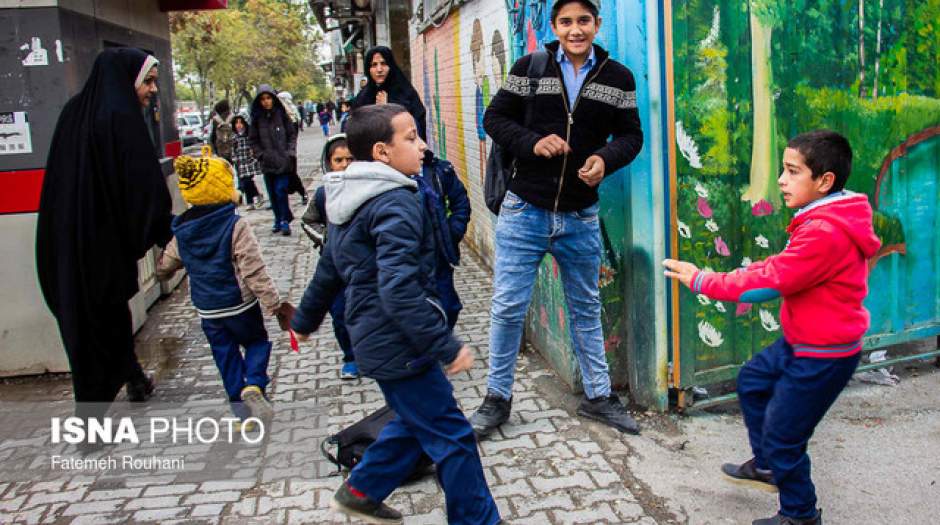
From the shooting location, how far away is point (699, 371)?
4242 millimetres

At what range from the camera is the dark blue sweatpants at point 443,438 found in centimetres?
304

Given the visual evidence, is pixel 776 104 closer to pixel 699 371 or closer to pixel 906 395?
pixel 699 371

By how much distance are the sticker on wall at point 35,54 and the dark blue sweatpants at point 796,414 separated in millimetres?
4607

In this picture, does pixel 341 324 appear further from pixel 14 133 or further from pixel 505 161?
pixel 14 133

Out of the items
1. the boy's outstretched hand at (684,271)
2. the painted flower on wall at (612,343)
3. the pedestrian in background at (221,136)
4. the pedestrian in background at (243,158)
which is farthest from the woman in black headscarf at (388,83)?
the pedestrian in background at (221,136)

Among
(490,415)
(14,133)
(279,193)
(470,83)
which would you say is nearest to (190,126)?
(279,193)

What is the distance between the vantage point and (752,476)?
340 centimetres

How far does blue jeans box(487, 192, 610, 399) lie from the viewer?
3.99 meters

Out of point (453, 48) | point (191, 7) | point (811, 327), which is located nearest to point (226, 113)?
point (191, 7)

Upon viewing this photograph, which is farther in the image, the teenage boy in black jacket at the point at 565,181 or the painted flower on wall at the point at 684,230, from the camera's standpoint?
the painted flower on wall at the point at 684,230

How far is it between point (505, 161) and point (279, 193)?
6.88 metres

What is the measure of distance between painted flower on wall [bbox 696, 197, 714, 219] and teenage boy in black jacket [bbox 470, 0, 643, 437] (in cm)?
50

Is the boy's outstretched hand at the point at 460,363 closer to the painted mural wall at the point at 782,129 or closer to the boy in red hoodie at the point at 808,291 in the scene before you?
the boy in red hoodie at the point at 808,291

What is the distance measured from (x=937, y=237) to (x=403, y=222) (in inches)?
133
